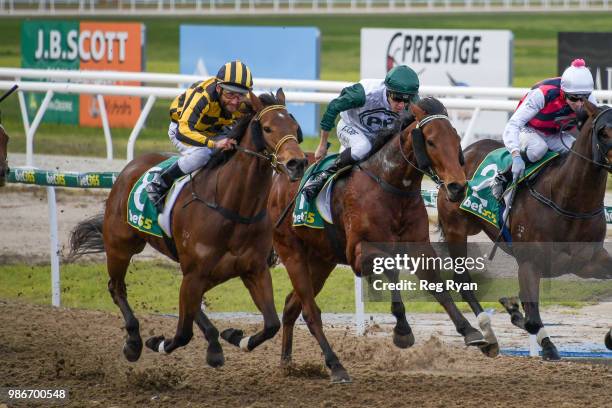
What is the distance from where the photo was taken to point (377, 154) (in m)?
6.73

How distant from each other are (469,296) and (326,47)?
1104 inches

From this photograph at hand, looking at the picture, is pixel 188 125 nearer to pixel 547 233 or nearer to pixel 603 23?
pixel 547 233

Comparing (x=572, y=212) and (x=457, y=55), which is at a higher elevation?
(x=457, y=55)

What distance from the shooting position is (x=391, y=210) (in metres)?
6.50

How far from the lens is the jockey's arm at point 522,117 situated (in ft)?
24.3

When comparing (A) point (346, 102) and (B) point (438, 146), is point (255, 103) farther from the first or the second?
(B) point (438, 146)

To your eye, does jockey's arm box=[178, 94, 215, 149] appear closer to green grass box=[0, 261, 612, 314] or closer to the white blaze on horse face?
the white blaze on horse face

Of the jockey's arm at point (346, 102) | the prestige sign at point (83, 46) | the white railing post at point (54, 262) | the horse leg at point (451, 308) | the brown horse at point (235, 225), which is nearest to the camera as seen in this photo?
the horse leg at point (451, 308)

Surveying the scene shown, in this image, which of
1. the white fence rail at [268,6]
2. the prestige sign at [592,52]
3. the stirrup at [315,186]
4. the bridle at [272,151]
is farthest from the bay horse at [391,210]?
the white fence rail at [268,6]

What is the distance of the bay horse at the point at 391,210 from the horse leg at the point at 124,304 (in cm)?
90

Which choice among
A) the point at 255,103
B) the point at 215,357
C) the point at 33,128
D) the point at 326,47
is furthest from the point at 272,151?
the point at 326,47

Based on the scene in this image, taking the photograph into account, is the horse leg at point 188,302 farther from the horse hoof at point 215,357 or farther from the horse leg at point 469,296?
the horse leg at point 469,296

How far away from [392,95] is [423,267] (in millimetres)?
1013

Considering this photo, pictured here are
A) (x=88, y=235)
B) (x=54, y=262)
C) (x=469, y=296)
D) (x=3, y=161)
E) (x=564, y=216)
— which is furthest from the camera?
(x=54, y=262)
